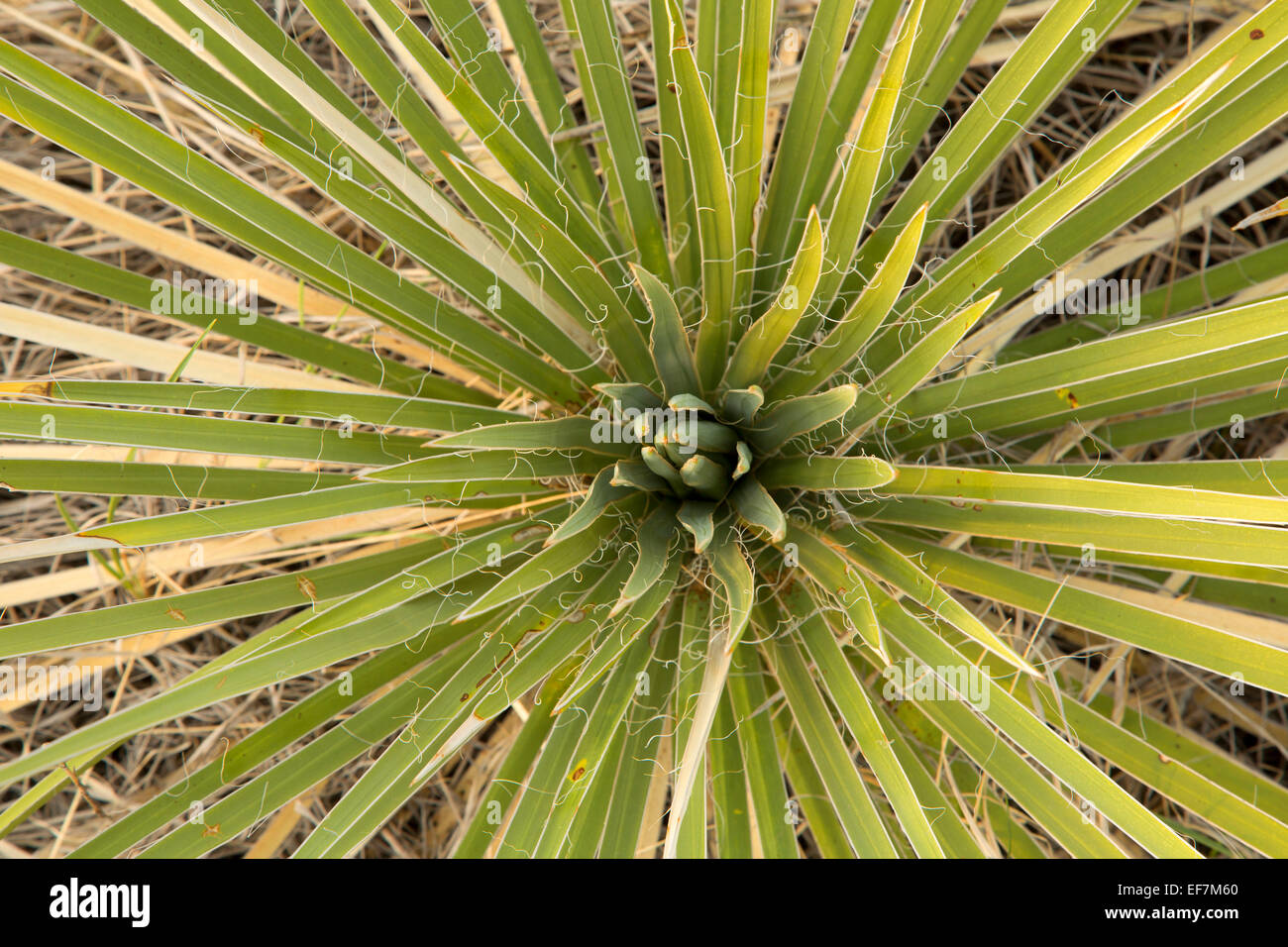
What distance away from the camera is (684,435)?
882mm

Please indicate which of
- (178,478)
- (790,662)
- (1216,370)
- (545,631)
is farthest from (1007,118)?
(178,478)

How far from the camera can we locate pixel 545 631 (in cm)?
101

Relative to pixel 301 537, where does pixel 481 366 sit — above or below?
above

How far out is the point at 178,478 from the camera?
1069 mm

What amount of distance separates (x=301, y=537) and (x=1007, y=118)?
46.2 inches

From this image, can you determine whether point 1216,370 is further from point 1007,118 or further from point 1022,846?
point 1022,846

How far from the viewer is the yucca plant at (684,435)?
86cm

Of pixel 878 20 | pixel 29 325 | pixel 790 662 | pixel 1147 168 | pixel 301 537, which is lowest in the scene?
pixel 790 662

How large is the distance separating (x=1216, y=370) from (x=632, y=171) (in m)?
0.78

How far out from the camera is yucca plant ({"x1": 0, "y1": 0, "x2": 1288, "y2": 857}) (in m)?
0.86

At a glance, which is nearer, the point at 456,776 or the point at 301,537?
the point at 301,537

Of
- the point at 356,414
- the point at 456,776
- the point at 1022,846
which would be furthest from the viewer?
the point at 456,776
